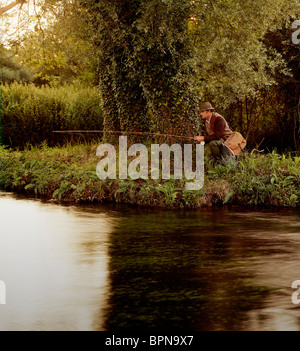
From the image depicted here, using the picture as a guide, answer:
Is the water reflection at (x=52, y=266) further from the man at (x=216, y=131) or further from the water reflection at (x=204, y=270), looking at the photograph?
the man at (x=216, y=131)

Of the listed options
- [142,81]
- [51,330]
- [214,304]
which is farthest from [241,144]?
[51,330]

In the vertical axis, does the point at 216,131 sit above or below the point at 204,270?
above

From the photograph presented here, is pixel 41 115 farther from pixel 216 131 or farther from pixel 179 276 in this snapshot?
pixel 179 276

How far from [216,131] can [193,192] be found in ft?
5.55

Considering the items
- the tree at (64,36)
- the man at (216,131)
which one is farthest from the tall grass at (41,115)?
the man at (216,131)

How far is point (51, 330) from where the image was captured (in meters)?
7.11

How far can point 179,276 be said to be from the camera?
927 cm

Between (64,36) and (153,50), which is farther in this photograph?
(64,36)

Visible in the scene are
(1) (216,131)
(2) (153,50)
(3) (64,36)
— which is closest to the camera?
(1) (216,131)

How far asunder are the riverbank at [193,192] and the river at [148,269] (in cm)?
51

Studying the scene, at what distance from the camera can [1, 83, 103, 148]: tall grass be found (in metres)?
25.4

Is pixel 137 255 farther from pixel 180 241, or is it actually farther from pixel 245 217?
pixel 245 217

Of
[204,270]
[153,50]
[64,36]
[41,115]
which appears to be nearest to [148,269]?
[204,270]

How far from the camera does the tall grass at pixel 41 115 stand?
25.4 m
